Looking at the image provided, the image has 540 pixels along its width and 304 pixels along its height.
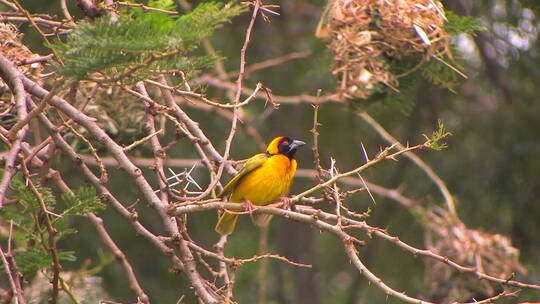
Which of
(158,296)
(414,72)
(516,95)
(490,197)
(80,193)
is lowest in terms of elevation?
(158,296)

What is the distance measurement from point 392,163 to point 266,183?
3703mm

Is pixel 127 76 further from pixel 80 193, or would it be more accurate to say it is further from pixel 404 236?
pixel 404 236

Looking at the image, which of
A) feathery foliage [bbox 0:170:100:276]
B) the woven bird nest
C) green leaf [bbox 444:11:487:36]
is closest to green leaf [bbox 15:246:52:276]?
feathery foliage [bbox 0:170:100:276]

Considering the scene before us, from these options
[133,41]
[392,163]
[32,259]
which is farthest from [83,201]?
[392,163]

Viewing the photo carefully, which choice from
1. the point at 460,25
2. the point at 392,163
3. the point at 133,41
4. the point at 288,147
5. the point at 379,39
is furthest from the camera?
the point at 392,163

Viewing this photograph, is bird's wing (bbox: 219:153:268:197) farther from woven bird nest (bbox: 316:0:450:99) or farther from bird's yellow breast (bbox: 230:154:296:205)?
woven bird nest (bbox: 316:0:450:99)

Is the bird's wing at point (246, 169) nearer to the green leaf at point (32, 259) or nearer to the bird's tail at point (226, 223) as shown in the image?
the bird's tail at point (226, 223)

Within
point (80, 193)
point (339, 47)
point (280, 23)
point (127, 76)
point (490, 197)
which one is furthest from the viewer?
point (280, 23)

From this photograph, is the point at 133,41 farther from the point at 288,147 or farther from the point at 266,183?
the point at 288,147

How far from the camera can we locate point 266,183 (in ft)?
13.9

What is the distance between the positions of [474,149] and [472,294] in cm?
236

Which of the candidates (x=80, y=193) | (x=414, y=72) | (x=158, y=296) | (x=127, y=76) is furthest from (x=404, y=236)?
(x=127, y=76)

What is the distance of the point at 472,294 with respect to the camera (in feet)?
15.8

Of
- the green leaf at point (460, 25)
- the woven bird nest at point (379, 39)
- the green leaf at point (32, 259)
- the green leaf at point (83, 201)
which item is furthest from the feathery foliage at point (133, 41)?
the green leaf at point (460, 25)
